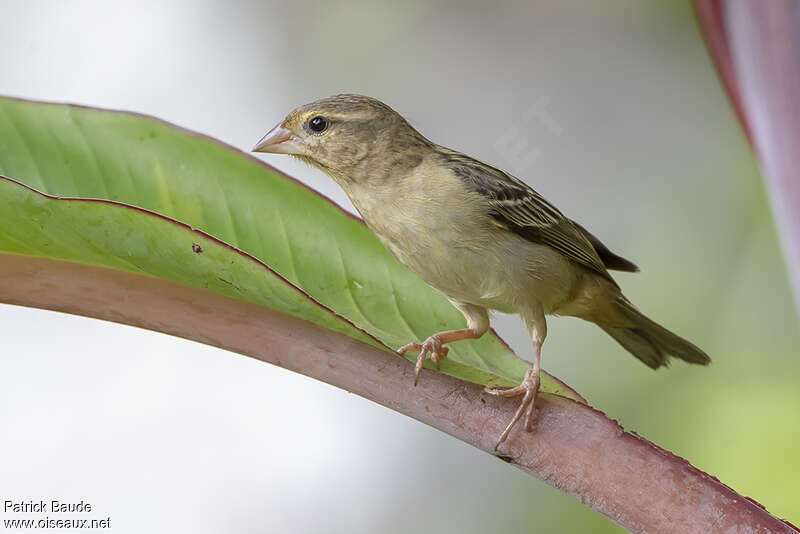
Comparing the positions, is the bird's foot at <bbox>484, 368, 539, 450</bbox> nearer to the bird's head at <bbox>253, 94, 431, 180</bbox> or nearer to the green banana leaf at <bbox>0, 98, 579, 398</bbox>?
the green banana leaf at <bbox>0, 98, 579, 398</bbox>

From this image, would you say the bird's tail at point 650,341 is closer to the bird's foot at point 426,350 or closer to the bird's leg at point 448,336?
the bird's leg at point 448,336

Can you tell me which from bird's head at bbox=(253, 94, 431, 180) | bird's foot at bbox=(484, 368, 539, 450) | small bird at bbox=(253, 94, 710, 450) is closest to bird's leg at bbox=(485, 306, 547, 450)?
bird's foot at bbox=(484, 368, 539, 450)

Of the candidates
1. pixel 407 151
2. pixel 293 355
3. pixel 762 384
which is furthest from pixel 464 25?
pixel 293 355

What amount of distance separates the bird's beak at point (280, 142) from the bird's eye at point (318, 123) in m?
0.04

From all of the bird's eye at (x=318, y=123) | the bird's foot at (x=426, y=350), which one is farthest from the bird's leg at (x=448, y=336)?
the bird's eye at (x=318, y=123)

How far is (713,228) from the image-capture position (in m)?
3.89

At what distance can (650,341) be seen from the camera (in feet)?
7.11

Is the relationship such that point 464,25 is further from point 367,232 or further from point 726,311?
point 367,232

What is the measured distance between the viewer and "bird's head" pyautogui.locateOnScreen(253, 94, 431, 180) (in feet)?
5.95

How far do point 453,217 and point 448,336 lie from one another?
0.27 metres

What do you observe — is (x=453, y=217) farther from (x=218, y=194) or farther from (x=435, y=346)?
(x=218, y=194)

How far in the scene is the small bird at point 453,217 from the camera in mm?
1707

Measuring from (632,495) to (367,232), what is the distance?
638mm

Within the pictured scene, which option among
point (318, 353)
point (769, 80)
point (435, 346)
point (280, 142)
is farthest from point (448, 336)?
point (769, 80)
